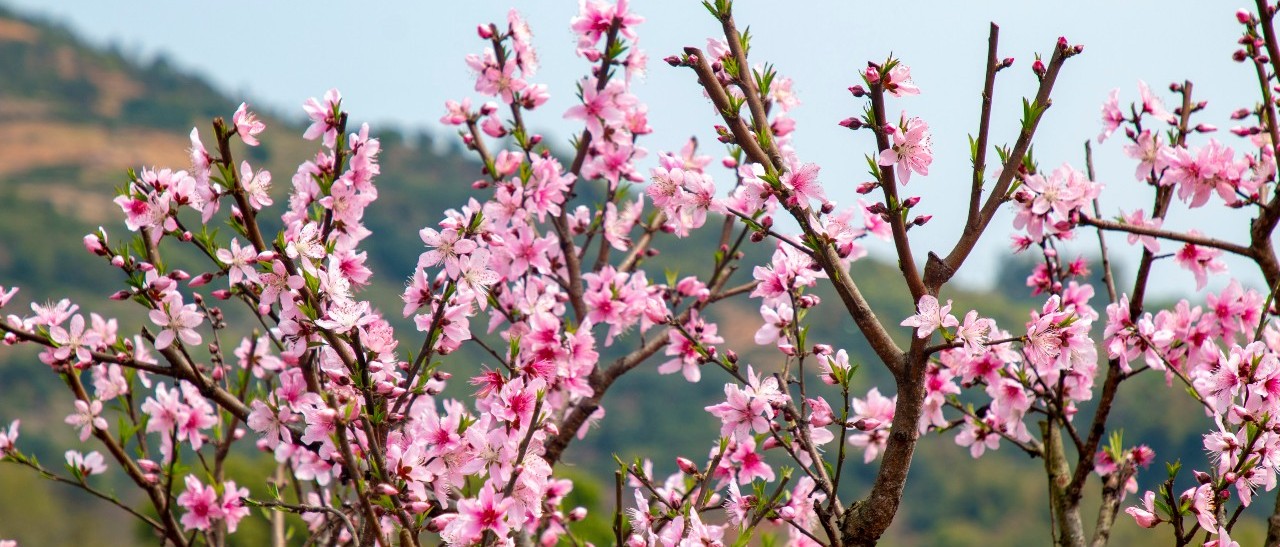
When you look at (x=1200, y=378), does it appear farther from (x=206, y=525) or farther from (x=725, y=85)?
(x=206, y=525)

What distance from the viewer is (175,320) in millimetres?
3152

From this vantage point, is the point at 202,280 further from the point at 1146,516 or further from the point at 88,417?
the point at 1146,516

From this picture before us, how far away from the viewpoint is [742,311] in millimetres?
105000

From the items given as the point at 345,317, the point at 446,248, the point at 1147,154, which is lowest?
the point at 345,317

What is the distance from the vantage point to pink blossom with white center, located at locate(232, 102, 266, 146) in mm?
3129

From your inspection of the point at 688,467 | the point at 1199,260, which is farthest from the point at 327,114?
the point at 1199,260

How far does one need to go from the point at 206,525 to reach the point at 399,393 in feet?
4.06

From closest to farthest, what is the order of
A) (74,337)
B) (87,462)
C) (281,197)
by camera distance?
(74,337)
(87,462)
(281,197)

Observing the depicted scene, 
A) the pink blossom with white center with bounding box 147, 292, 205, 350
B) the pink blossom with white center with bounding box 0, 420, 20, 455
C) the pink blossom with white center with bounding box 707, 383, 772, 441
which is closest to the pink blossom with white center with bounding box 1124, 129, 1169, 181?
the pink blossom with white center with bounding box 707, 383, 772, 441

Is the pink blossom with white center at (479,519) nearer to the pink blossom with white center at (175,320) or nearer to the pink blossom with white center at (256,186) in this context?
the pink blossom with white center at (175,320)

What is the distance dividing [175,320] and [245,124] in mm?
552

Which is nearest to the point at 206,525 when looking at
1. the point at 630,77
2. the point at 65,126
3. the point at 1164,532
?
the point at 630,77

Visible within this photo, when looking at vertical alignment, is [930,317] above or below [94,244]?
below

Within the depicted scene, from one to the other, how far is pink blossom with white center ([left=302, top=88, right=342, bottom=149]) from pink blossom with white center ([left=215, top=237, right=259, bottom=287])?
1.38 feet
